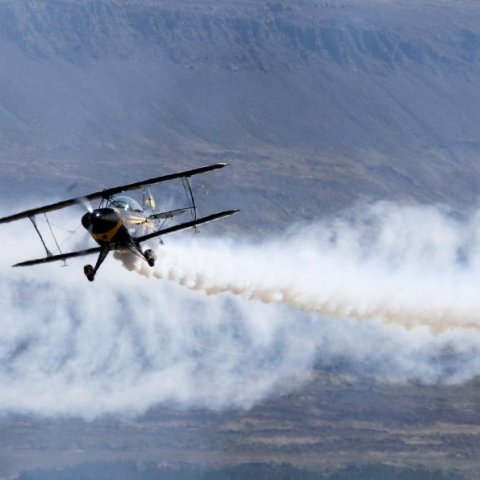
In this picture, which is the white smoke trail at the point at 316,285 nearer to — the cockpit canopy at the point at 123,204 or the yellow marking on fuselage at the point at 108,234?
the cockpit canopy at the point at 123,204

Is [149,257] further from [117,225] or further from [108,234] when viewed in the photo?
[108,234]

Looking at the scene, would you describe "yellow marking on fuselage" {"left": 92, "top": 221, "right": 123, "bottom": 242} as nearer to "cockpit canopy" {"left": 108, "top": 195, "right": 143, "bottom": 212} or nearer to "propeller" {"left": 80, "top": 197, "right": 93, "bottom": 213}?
"propeller" {"left": 80, "top": 197, "right": 93, "bottom": 213}

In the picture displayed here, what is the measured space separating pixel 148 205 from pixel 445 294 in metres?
24.6

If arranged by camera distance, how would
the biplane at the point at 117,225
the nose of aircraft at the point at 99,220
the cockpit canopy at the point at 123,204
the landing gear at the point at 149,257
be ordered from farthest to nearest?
the cockpit canopy at the point at 123,204, the landing gear at the point at 149,257, the biplane at the point at 117,225, the nose of aircraft at the point at 99,220

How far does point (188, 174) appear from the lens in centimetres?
9150

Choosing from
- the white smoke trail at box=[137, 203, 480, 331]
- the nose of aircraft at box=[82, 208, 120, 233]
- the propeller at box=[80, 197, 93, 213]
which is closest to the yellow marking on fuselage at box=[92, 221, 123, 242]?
the nose of aircraft at box=[82, 208, 120, 233]

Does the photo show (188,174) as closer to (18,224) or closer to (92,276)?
(92,276)

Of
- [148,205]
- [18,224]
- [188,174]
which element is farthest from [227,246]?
[18,224]

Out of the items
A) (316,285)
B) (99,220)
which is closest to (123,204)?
A: (99,220)

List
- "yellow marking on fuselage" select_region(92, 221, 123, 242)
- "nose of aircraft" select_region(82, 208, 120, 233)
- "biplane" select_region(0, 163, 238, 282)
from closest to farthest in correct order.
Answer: "nose of aircraft" select_region(82, 208, 120, 233), "biplane" select_region(0, 163, 238, 282), "yellow marking on fuselage" select_region(92, 221, 123, 242)

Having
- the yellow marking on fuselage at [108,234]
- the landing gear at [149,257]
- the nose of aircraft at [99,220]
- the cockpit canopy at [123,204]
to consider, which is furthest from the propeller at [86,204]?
the landing gear at [149,257]

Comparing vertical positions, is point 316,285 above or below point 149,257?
above

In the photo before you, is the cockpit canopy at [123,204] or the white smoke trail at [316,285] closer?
the cockpit canopy at [123,204]

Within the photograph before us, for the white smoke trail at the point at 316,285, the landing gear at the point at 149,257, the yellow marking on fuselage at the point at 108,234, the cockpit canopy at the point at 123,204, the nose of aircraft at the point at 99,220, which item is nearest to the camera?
the nose of aircraft at the point at 99,220
